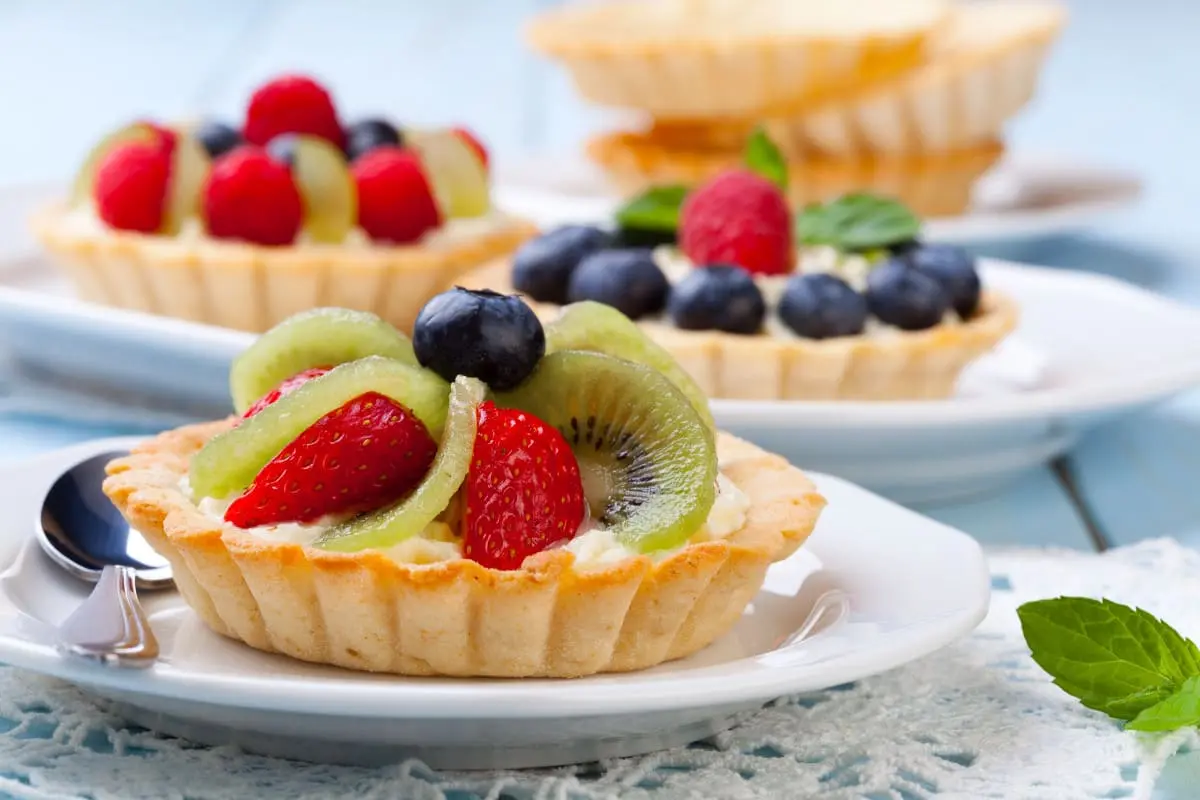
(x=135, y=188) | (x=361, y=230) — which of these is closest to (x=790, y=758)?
(x=361, y=230)

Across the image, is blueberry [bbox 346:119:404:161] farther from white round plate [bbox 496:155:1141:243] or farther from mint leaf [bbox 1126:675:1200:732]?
mint leaf [bbox 1126:675:1200:732]

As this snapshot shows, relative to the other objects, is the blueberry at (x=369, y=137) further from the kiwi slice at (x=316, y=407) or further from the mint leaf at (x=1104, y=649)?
the mint leaf at (x=1104, y=649)

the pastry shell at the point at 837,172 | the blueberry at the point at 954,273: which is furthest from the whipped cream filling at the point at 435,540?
the pastry shell at the point at 837,172

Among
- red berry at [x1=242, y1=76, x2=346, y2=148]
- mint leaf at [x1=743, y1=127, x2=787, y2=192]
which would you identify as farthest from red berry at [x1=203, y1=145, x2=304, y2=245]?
mint leaf at [x1=743, y1=127, x2=787, y2=192]

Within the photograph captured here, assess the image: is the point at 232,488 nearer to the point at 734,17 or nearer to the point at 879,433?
the point at 879,433

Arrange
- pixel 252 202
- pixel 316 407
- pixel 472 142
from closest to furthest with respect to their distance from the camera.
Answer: pixel 316 407 < pixel 252 202 < pixel 472 142

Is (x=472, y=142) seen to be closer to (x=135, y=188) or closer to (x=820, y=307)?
(x=135, y=188)
